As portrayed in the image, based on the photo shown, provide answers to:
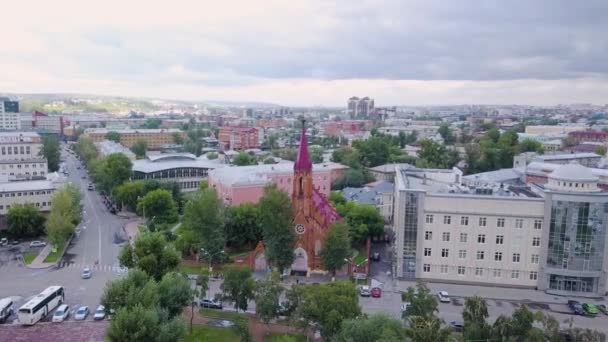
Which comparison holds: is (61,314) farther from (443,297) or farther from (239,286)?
(443,297)

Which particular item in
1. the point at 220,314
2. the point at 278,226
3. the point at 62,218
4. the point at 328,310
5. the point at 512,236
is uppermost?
the point at 278,226

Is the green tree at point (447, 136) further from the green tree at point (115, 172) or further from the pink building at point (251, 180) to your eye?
the green tree at point (115, 172)

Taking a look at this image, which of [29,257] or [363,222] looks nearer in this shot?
[29,257]

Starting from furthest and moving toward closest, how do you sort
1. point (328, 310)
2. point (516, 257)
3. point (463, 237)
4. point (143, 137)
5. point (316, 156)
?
point (143, 137), point (316, 156), point (463, 237), point (516, 257), point (328, 310)

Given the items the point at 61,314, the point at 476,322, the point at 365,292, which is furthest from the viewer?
the point at 365,292

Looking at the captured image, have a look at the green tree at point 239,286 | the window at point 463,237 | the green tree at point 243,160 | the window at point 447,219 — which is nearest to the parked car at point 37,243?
the green tree at point 239,286

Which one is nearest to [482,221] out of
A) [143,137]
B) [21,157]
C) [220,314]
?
[220,314]

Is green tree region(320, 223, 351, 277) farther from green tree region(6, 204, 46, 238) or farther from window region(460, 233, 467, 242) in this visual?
green tree region(6, 204, 46, 238)
